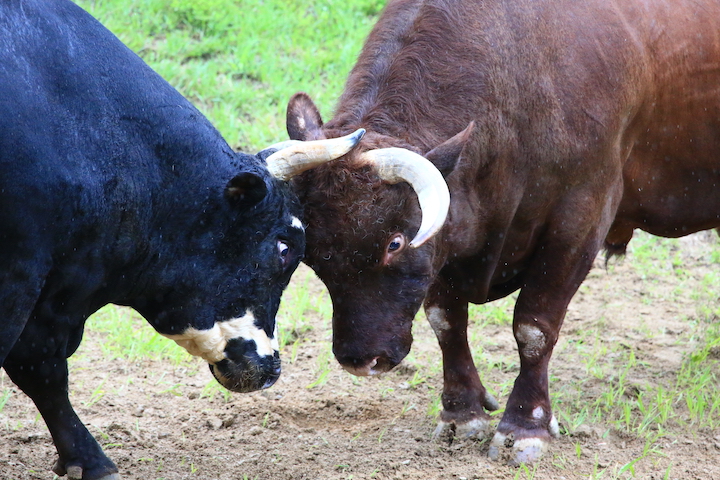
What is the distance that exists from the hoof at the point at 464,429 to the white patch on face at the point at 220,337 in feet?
4.25

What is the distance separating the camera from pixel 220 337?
456cm

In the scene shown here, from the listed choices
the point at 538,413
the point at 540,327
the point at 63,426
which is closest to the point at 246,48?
the point at 540,327

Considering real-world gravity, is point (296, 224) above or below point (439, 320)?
above

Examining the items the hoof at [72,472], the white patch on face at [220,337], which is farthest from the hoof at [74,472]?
the white patch on face at [220,337]

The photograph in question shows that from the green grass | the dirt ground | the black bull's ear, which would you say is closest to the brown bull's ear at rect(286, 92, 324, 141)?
the black bull's ear

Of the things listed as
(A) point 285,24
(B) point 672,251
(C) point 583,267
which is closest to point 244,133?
(A) point 285,24

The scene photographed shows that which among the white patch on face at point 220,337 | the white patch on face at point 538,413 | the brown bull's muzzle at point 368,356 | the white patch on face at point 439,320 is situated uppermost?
the white patch on face at point 220,337

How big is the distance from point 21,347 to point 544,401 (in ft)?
9.10

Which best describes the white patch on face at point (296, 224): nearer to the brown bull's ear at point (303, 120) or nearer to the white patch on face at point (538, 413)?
the brown bull's ear at point (303, 120)

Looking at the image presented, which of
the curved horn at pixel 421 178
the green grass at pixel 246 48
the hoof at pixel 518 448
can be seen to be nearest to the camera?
the curved horn at pixel 421 178

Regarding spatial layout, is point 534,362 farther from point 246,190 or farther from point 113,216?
→ point 113,216

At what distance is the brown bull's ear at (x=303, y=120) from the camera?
4.76 meters

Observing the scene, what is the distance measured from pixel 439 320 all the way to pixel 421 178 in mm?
1495

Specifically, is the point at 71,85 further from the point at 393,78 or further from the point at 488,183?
the point at 488,183
